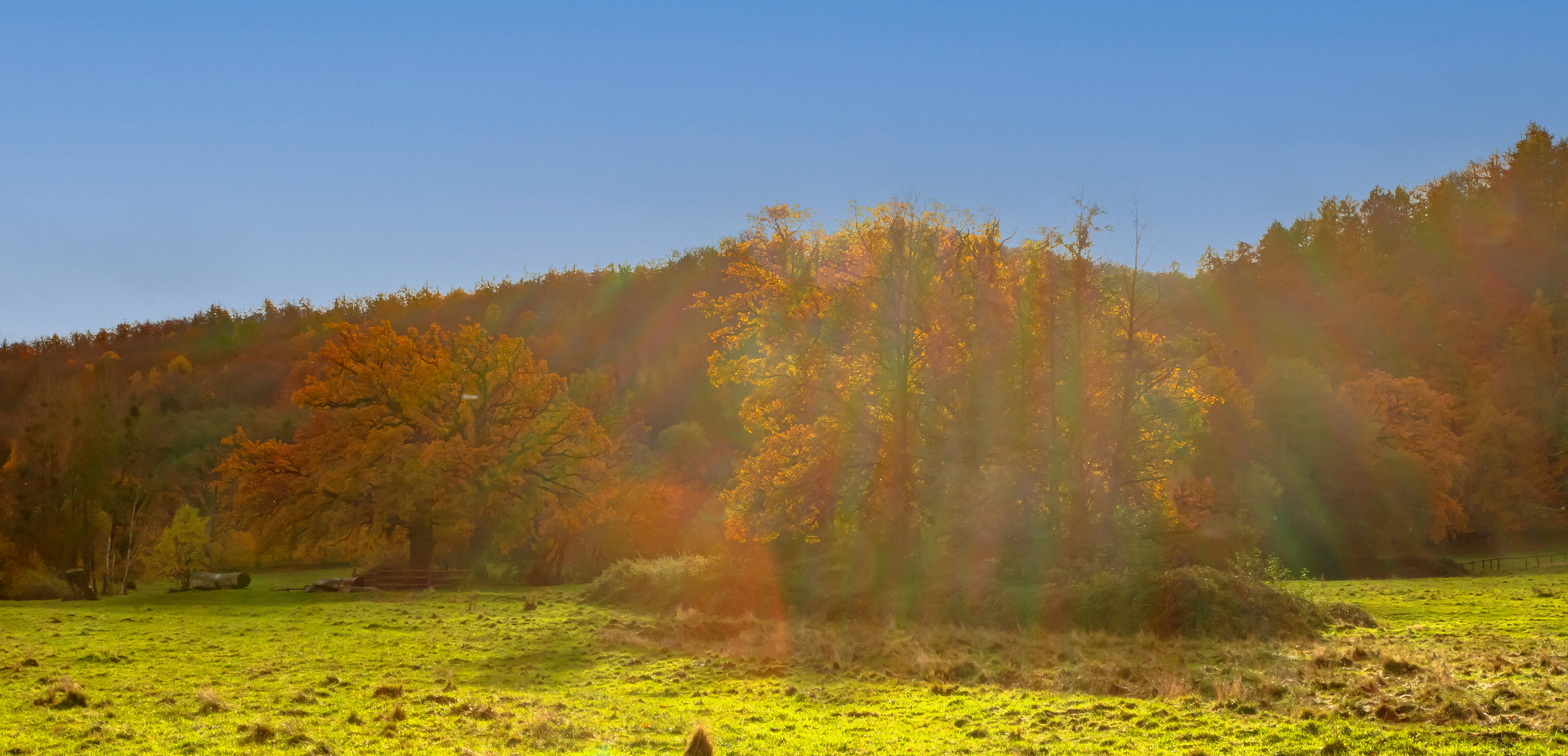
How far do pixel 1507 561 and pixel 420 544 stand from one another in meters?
60.3

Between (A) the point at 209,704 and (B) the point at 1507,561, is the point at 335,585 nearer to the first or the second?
(A) the point at 209,704

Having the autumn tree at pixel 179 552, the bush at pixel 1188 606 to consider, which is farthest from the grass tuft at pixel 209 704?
the autumn tree at pixel 179 552

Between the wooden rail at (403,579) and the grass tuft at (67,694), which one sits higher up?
the grass tuft at (67,694)

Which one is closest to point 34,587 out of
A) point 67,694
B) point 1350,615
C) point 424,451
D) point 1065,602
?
point 424,451

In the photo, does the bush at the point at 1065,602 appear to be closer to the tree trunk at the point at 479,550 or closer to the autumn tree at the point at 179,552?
the tree trunk at the point at 479,550

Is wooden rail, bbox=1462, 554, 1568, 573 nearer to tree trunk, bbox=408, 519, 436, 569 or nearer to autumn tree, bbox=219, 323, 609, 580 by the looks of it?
autumn tree, bbox=219, 323, 609, 580

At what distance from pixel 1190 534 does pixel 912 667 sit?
17.1 meters

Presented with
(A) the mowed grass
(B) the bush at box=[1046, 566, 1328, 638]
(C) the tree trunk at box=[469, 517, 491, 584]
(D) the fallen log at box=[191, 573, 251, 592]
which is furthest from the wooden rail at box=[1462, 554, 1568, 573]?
(D) the fallen log at box=[191, 573, 251, 592]

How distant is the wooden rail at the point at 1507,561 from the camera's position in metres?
49.7

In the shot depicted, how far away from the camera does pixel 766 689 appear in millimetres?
16000

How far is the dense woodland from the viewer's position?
31.3 metres

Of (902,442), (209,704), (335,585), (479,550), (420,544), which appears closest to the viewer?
(209,704)

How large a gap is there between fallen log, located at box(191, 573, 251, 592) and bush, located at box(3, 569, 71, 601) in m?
4.76

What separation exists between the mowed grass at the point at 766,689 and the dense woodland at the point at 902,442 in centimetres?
810
